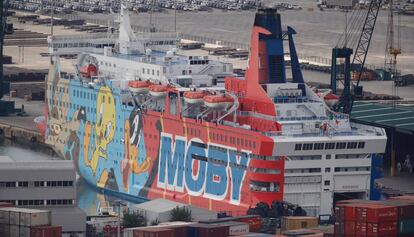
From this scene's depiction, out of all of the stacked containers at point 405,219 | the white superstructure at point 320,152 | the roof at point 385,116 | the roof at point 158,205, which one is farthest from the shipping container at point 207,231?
the roof at point 385,116

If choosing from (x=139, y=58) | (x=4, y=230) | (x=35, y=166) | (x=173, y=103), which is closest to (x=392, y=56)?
(x=139, y=58)

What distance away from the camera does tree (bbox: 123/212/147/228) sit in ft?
244

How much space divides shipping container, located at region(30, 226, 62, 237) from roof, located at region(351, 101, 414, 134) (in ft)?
74.5

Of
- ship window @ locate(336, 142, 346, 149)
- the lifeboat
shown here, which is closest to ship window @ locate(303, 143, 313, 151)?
ship window @ locate(336, 142, 346, 149)

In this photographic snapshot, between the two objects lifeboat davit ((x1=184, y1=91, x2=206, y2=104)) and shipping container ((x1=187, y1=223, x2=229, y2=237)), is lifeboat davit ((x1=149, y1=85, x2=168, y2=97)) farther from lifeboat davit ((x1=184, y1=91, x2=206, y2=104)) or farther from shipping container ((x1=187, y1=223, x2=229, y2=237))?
shipping container ((x1=187, y1=223, x2=229, y2=237))

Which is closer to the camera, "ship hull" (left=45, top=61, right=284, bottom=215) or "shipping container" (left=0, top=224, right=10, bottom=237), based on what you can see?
"shipping container" (left=0, top=224, right=10, bottom=237)

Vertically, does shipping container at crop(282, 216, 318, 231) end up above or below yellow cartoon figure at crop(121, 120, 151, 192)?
above

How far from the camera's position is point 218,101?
7944cm

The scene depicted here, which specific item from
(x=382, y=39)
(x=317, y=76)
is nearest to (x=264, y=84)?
(x=317, y=76)

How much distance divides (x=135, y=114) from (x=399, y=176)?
10.0 m

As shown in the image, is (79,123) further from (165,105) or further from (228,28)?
(228,28)

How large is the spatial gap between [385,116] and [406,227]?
24787 millimetres

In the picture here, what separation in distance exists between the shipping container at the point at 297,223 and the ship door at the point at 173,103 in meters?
10.0

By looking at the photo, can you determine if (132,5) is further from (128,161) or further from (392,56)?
(128,161)
